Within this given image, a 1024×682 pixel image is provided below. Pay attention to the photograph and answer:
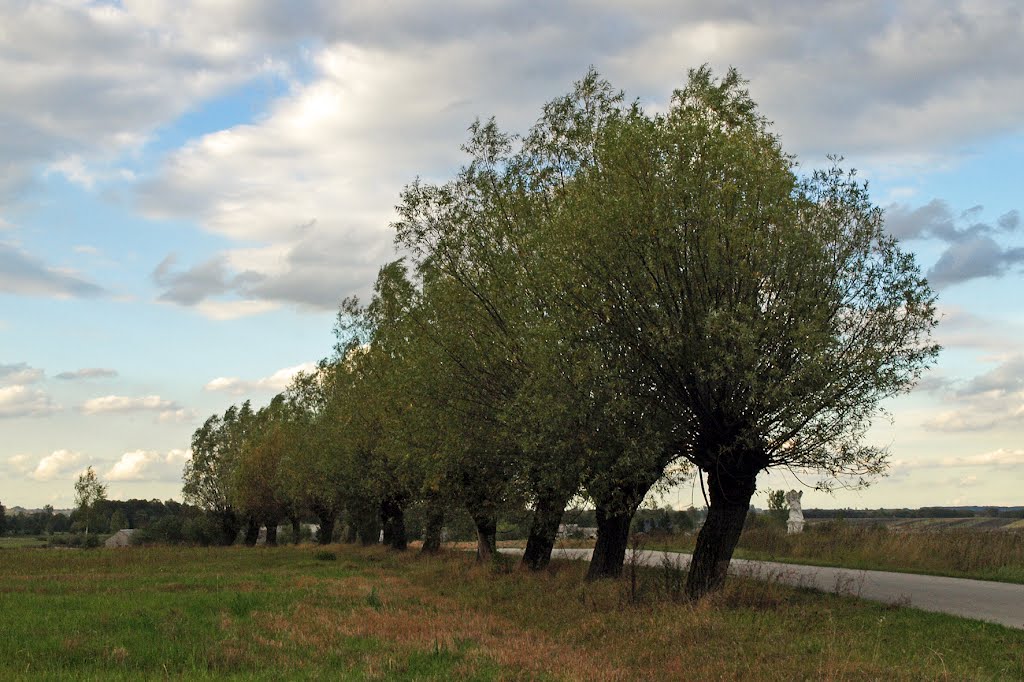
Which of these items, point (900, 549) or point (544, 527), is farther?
point (900, 549)

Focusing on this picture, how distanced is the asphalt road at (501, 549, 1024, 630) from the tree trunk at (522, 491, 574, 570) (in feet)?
17.0

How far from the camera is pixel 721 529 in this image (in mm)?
21016

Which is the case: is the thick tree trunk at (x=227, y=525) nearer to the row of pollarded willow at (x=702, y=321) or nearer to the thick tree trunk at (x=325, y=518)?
the thick tree trunk at (x=325, y=518)

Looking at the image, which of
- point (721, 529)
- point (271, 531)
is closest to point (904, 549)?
point (721, 529)

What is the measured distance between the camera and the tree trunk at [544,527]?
90.1 ft

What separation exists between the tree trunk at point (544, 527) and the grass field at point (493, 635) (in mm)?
2587

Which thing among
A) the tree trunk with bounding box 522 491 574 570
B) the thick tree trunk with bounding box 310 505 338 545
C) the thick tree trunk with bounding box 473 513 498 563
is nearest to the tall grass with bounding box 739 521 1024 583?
the tree trunk with bounding box 522 491 574 570

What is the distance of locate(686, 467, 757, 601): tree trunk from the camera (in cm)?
2084

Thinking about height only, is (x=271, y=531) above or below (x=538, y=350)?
below

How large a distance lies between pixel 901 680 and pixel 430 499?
1165 inches

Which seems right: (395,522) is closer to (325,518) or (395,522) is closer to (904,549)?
(325,518)

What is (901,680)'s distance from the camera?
39.0 ft

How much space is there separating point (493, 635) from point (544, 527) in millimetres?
12356

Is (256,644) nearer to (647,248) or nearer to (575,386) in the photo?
(575,386)
